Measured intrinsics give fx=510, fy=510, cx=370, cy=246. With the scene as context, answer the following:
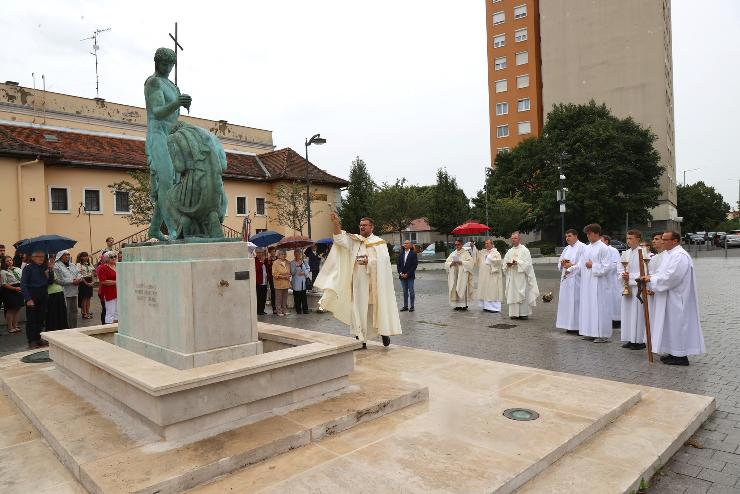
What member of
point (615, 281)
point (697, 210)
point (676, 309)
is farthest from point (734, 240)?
point (676, 309)

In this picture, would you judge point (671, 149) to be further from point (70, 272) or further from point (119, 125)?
point (70, 272)

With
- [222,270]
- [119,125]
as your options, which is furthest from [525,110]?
[222,270]

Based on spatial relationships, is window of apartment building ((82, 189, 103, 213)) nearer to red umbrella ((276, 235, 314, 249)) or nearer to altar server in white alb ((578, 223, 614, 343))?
red umbrella ((276, 235, 314, 249))

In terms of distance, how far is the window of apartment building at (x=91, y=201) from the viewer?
29183 millimetres

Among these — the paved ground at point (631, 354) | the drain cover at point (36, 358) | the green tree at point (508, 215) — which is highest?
the green tree at point (508, 215)

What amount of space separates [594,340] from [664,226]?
47549 millimetres

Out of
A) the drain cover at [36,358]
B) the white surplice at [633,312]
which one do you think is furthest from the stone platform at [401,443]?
the white surplice at [633,312]

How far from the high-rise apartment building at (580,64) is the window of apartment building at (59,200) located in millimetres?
45514

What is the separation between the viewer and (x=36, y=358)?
7.47 metres

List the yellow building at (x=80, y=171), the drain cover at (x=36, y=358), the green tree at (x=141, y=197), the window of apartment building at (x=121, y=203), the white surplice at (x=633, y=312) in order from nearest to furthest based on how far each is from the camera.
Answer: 1. the drain cover at (x=36, y=358)
2. the white surplice at (x=633, y=312)
3. the green tree at (x=141, y=197)
4. the yellow building at (x=80, y=171)
5. the window of apartment building at (x=121, y=203)

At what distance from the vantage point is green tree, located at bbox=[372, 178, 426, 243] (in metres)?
47.3

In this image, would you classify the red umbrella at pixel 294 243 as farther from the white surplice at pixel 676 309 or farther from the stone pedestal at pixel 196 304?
the white surplice at pixel 676 309

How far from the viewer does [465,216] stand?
47.5 m

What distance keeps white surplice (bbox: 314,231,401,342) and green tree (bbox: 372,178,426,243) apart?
3924cm
